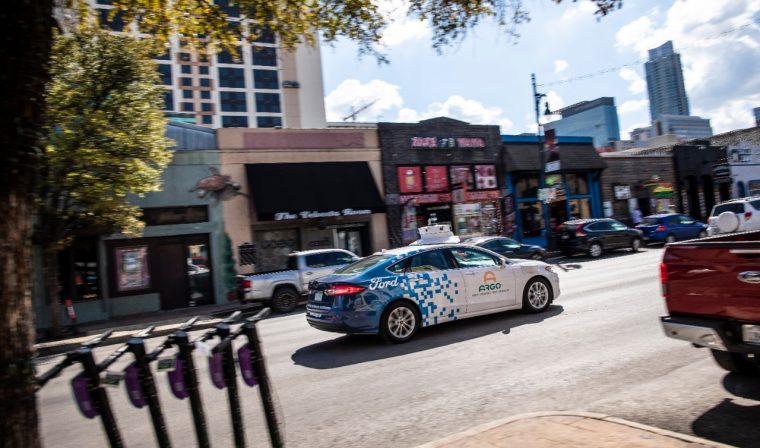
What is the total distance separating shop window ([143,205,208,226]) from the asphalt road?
10.3m

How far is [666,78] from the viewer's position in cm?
3141

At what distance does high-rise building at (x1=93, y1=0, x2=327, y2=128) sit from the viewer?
73125 mm

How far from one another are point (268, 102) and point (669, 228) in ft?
213

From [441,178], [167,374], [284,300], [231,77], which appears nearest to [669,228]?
[441,178]

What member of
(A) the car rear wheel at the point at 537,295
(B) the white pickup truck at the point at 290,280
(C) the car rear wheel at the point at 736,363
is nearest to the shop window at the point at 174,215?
(B) the white pickup truck at the point at 290,280

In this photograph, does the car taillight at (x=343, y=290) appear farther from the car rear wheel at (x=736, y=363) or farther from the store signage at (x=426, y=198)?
the store signage at (x=426, y=198)

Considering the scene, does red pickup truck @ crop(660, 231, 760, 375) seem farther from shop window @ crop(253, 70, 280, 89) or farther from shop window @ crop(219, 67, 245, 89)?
shop window @ crop(253, 70, 280, 89)

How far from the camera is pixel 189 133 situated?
63.4ft

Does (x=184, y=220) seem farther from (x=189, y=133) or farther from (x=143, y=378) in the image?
(x=143, y=378)

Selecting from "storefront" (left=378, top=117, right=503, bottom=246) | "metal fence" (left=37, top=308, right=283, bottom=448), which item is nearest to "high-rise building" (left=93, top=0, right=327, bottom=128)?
"storefront" (left=378, top=117, right=503, bottom=246)

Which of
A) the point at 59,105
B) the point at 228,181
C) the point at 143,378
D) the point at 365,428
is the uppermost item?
the point at 59,105

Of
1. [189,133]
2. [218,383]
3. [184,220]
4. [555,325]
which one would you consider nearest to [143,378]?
[218,383]

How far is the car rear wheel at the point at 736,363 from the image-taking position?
196 inches

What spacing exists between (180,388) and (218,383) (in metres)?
0.25
